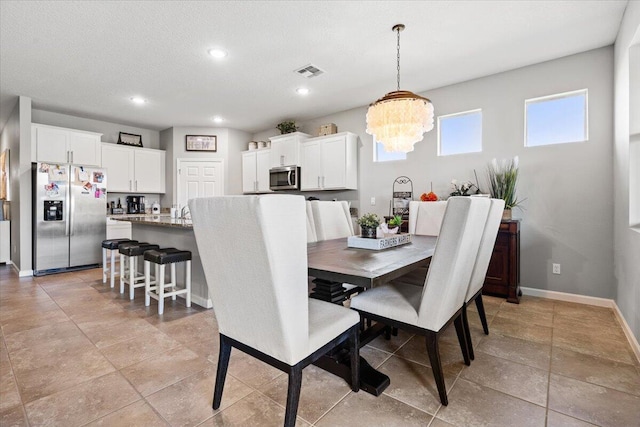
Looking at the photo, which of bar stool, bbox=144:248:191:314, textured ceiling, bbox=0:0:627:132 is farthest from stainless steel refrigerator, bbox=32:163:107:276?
bar stool, bbox=144:248:191:314

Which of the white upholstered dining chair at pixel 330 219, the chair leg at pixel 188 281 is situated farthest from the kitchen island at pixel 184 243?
the white upholstered dining chair at pixel 330 219

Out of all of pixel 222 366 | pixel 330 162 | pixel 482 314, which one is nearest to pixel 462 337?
pixel 482 314

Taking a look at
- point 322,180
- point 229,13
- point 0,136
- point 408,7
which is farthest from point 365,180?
point 0,136

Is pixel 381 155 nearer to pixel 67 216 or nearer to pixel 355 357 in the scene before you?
pixel 355 357

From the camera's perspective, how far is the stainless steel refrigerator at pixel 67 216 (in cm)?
450

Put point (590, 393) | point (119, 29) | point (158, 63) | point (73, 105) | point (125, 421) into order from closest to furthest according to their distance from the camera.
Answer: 1. point (125, 421)
2. point (590, 393)
3. point (119, 29)
4. point (158, 63)
5. point (73, 105)

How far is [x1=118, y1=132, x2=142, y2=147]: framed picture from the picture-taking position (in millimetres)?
5902

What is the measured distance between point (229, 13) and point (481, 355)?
3174 mm

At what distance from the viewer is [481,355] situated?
2100 mm

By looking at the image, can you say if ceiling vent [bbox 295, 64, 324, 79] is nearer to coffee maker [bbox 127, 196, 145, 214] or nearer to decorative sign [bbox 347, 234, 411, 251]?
decorative sign [bbox 347, 234, 411, 251]

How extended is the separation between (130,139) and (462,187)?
5953 mm

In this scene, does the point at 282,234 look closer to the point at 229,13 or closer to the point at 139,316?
the point at 229,13

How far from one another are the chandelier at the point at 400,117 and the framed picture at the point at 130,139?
5.27 metres

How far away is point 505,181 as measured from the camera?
135 inches
